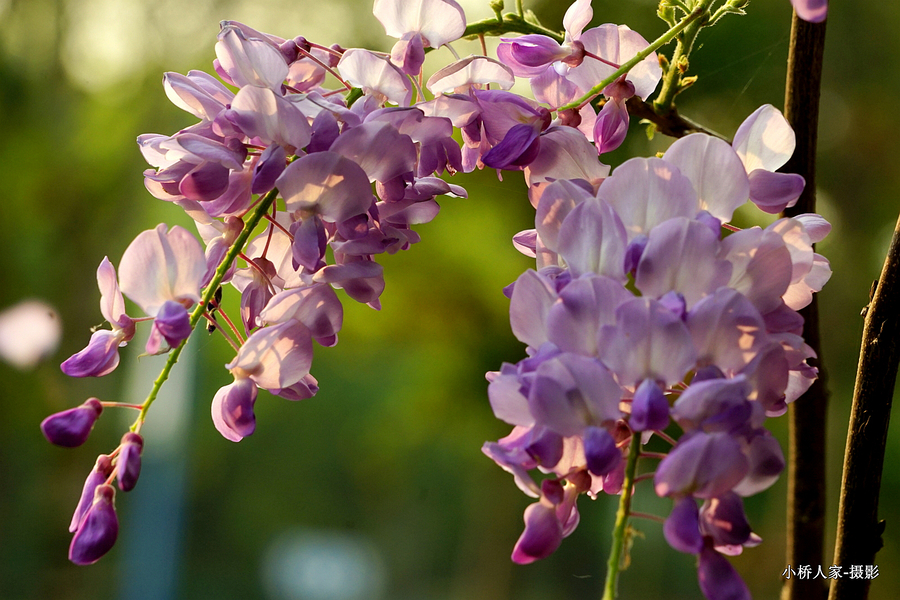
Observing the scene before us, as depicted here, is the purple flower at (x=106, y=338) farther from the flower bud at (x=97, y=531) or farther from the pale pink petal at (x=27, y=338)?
the pale pink petal at (x=27, y=338)

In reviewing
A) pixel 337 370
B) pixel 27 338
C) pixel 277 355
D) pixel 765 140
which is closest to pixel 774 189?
pixel 765 140

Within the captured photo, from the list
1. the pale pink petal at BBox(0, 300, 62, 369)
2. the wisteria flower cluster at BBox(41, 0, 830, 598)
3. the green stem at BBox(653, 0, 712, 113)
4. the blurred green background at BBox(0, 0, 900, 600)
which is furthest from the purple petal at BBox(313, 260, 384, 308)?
the pale pink petal at BBox(0, 300, 62, 369)

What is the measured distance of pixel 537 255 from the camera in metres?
0.18

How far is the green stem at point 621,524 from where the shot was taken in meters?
0.12

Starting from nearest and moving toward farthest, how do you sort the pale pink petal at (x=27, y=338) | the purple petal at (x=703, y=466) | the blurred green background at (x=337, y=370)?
the purple petal at (x=703, y=466) < the pale pink petal at (x=27, y=338) < the blurred green background at (x=337, y=370)

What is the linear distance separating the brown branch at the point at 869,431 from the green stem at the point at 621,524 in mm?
95

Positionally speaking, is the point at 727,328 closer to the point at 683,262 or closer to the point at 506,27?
the point at 683,262

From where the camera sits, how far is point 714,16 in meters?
0.20

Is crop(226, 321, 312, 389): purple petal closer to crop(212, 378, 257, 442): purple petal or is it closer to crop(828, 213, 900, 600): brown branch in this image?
crop(212, 378, 257, 442): purple petal

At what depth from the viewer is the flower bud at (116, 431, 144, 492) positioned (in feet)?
0.48

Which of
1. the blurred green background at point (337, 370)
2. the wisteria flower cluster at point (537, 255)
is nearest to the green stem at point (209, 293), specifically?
the wisteria flower cluster at point (537, 255)

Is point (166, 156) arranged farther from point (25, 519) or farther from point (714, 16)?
point (25, 519)

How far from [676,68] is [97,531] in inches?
7.5

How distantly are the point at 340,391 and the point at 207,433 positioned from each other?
53 cm
